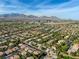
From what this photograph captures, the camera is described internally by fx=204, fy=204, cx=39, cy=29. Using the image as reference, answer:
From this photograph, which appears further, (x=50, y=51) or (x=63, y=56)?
(x=50, y=51)

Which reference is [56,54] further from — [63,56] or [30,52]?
[30,52]

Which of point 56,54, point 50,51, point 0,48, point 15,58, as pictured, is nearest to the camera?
point 15,58

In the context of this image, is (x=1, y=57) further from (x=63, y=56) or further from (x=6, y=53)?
(x=63, y=56)

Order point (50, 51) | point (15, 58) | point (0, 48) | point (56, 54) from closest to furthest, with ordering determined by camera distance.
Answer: point (15, 58) < point (56, 54) < point (50, 51) < point (0, 48)

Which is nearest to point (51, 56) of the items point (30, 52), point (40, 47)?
point (30, 52)

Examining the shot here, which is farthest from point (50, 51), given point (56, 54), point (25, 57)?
point (25, 57)

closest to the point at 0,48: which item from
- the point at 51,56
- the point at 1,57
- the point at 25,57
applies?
the point at 1,57

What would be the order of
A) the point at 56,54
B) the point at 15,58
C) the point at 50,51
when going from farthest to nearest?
the point at 50,51 < the point at 56,54 < the point at 15,58

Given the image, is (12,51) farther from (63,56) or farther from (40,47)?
(63,56)

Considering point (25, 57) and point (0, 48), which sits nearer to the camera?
point (25, 57)
